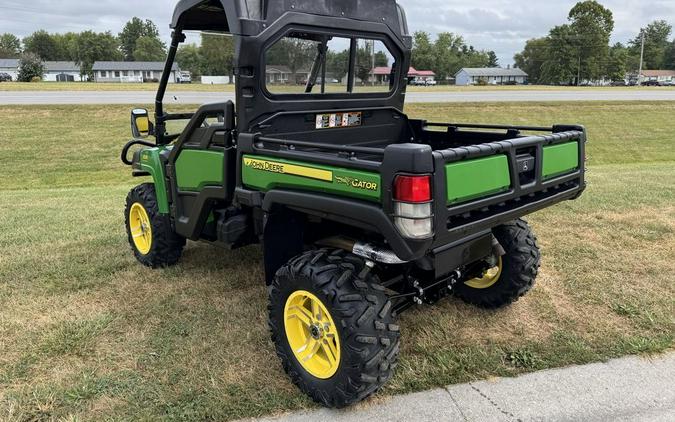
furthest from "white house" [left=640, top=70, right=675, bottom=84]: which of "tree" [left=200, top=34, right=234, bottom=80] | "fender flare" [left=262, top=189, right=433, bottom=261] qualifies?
"fender flare" [left=262, top=189, right=433, bottom=261]

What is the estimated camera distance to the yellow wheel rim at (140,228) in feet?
15.7

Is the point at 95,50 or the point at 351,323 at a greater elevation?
the point at 95,50

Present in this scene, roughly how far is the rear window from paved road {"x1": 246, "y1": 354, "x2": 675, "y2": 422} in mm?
2101

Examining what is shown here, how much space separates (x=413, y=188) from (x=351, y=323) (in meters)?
0.77

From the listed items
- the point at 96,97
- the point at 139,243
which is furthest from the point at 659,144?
the point at 96,97

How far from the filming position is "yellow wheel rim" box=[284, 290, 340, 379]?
289cm

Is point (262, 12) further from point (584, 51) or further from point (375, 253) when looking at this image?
point (584, 51)

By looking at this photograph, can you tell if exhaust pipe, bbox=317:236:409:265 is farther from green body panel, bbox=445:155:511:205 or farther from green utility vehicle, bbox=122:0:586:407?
green body panel, bbox=445:155:511:205

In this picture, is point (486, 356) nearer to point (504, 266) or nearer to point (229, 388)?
point (504, 266)

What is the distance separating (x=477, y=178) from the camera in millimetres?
2623

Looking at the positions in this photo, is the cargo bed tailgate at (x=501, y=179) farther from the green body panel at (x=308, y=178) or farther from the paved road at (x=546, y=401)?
the paved road at (x=546, y=401)

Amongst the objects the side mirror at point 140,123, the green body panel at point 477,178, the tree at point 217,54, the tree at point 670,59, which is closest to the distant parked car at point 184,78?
the tree at point 217,54

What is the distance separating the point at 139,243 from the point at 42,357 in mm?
1757

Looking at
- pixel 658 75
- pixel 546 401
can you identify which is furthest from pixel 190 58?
pixel 658 75
